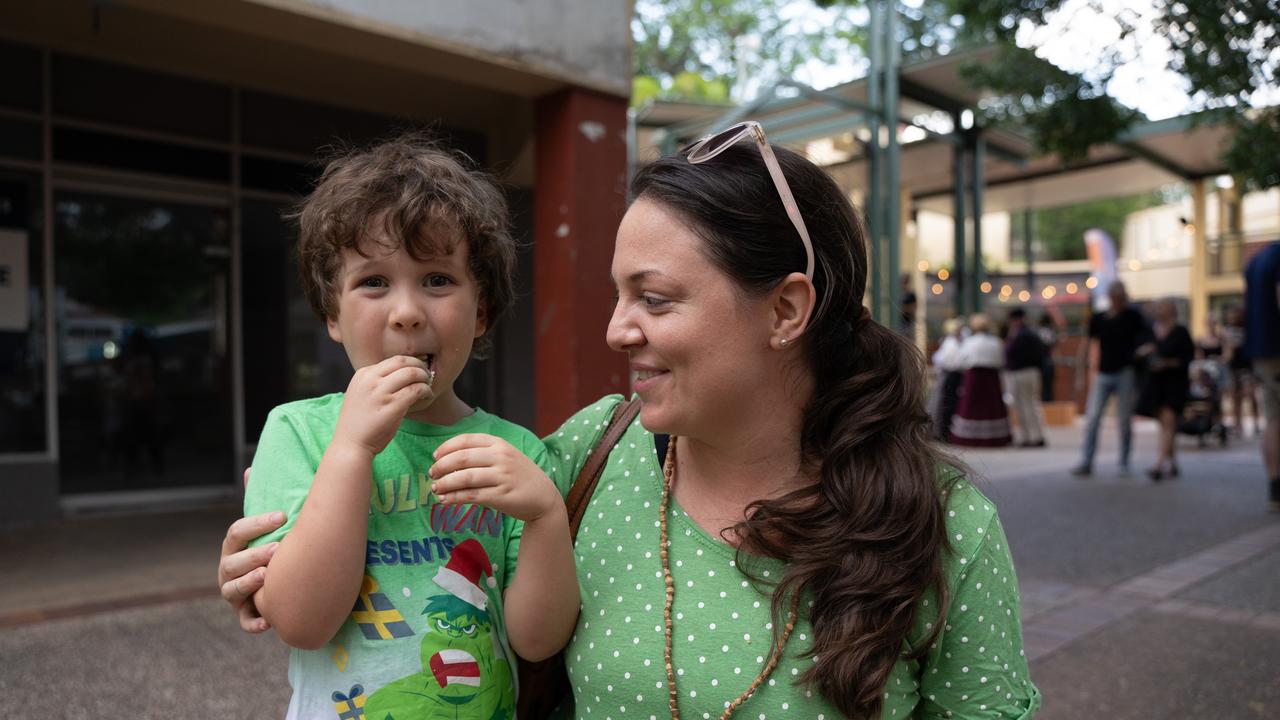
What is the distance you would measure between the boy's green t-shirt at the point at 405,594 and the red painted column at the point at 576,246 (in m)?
4.50

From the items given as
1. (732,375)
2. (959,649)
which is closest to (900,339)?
(732,375)

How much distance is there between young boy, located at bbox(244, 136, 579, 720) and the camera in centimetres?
131

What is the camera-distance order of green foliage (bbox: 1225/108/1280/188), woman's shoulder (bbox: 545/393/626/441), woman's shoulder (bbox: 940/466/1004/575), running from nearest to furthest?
woman's shoulder (bbox: 940/466/1004/575)
woman's shoulder (bbox: 545/393/626/441)
green foliage (bbox: 1225/108/1280/188)

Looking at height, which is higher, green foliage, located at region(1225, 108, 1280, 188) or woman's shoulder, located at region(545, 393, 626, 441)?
green foliage, located at region(1225, 108, 1280, 188)

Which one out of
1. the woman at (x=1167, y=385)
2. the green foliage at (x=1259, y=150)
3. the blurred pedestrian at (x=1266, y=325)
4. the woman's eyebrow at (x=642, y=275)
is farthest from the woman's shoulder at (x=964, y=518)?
the woman at (x=1167, y=385)

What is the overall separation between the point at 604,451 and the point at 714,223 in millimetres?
495

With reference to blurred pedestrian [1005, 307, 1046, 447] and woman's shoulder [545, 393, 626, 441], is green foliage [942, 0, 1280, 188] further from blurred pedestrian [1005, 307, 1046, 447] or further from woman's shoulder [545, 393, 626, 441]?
blurred pedestrian [1005, 307, 1046, 447]

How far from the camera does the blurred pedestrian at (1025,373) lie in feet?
42.3

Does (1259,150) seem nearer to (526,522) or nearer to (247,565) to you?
(526,522)

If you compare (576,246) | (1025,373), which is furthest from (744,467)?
(1025,373)

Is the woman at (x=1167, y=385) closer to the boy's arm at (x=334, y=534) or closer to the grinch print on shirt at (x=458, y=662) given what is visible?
the grinch print on shirt at (x=458, y=662)

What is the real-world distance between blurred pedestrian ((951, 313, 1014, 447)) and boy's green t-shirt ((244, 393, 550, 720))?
9.56 m

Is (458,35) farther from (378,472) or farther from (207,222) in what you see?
(378,472)

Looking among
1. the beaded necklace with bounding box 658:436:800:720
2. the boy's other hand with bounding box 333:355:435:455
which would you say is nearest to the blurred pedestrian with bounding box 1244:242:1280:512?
the beaded necklace with bounding box 658:436:800:720
